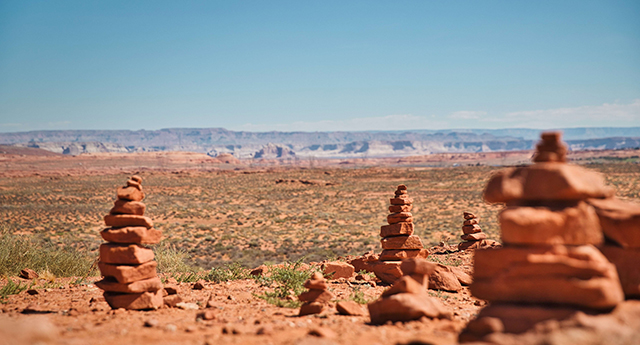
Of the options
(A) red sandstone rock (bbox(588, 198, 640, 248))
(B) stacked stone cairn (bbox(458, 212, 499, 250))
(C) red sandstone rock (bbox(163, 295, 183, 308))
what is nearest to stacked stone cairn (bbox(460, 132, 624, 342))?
(A) red sandstone rock (bbox(588, 198, 640, 248))

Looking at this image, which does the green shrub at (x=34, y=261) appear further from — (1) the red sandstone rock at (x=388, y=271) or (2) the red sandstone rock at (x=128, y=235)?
(1) the red sandstone rock at (x=388, y=271)

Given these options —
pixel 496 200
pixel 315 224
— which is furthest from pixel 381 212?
pixel 496 200

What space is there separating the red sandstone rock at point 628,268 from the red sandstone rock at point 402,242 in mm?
6428

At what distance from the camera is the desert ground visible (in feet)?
19.6

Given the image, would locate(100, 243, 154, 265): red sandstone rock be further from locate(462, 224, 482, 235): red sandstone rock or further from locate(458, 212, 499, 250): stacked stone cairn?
locate(462, 224, 482, 235): red sandstone rock

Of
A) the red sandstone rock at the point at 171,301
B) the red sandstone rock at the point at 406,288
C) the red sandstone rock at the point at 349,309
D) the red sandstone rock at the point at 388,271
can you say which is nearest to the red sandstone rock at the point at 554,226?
the red sandstone rock at the point at 406,288

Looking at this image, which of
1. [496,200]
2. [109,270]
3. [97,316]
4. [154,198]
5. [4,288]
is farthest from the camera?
[154,198]

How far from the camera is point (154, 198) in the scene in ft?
160

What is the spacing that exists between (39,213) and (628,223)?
38.0m

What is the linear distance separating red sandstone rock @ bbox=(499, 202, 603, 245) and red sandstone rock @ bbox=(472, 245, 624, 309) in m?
0.10

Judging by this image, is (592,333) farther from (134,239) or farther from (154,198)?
(154,198)

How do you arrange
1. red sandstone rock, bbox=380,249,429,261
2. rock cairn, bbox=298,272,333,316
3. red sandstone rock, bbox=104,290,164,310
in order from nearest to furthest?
rock cairn, bbox=298,272,333,316, red sandstone rock, bbox=104,290,164,310, red sandstone rock, bbox=380,249,429,261

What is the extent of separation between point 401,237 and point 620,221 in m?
7.04

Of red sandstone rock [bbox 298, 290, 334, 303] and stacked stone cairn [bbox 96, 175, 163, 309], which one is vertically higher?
stacked stone cairn [bbox 96, 175, 163, 309]
